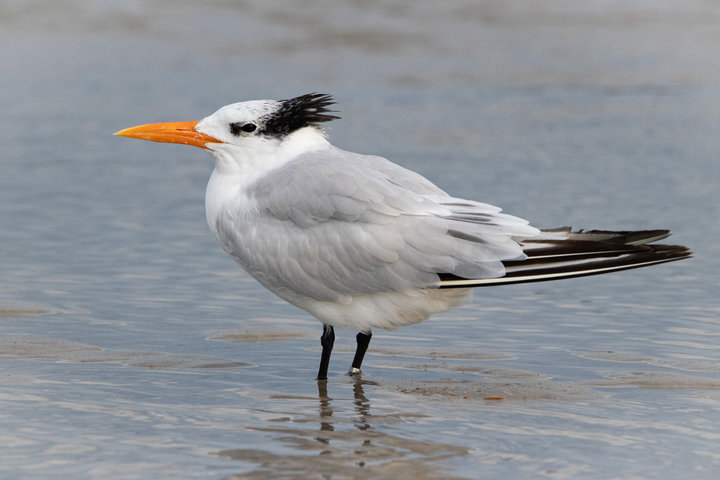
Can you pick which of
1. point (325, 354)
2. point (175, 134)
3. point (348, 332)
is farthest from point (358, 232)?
point (348, 332)

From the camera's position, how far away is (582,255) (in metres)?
4.70

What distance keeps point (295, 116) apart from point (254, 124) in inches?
8.0

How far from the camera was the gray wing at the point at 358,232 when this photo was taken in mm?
4961

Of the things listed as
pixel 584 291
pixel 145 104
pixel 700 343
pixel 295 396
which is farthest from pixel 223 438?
pixel 145 104

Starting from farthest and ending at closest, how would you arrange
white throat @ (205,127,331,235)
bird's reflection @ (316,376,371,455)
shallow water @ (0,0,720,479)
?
white throat @ (205,127,331,235), bird's reflection @ (316,376,371,455), shallow water @ (0,0,720,479)

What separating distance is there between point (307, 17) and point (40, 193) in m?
8.72

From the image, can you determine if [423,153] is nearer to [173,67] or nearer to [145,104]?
[145,104]

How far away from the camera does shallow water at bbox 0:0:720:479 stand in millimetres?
4266

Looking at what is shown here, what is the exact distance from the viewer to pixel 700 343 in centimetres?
579

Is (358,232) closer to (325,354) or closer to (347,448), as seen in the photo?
(325,354)

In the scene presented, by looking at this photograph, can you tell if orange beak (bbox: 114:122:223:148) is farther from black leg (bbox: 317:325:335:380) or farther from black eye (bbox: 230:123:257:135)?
black leg (bbox: 317:325:335:380)

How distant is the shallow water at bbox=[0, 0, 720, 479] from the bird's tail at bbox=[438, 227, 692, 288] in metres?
0.56

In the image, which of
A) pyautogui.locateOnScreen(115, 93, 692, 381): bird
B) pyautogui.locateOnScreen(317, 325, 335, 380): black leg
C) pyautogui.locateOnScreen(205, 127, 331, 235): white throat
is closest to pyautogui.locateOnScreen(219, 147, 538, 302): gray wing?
pyautogui.locateOnScreen(115, 93, 692, 381): bird

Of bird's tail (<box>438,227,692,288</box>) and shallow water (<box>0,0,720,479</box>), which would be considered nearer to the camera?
shallow water (<box>0,0,720,479</box>)
